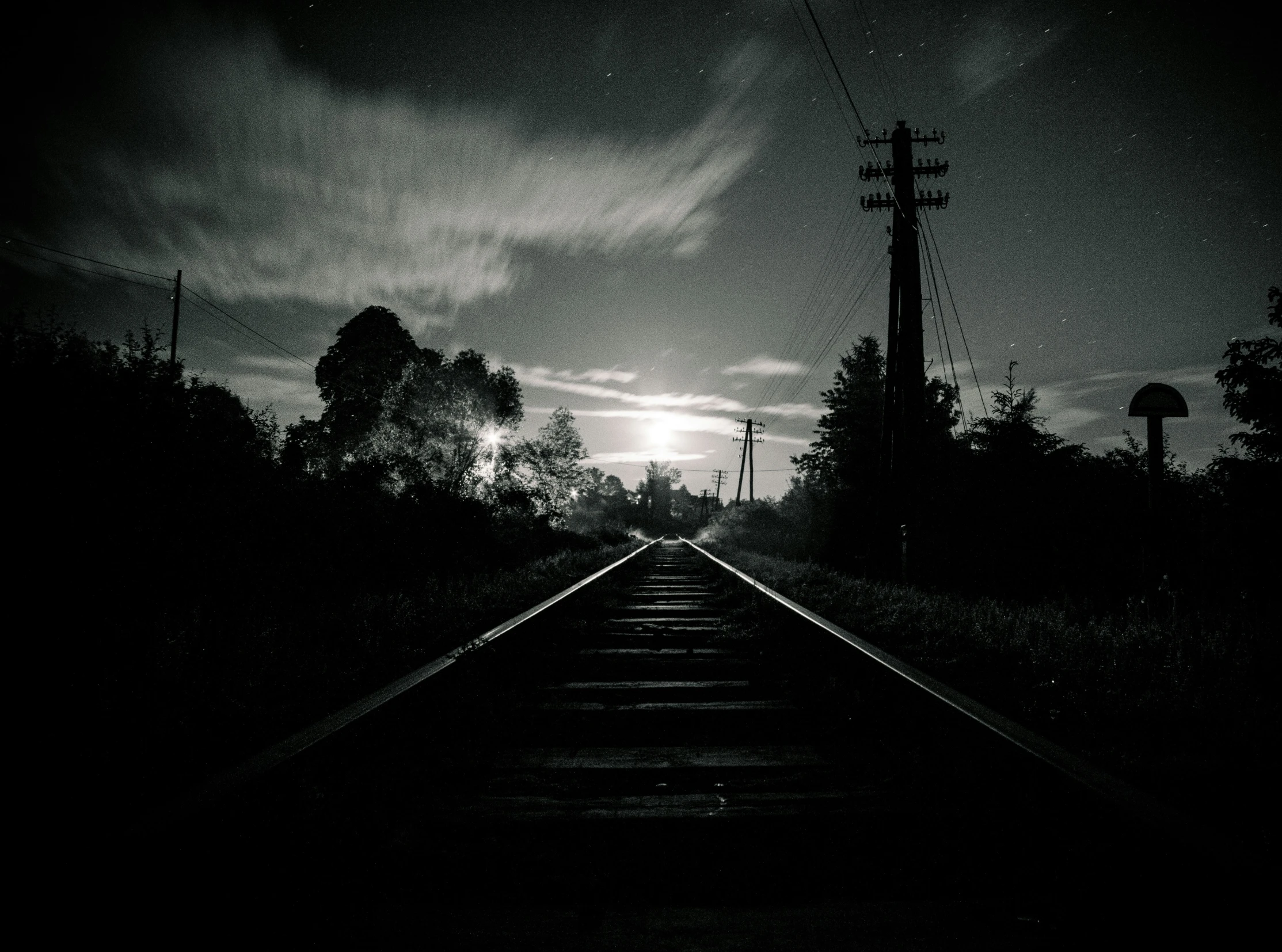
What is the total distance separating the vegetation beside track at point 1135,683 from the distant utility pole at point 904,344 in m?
7.05

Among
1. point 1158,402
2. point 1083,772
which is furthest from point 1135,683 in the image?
point 1158,402

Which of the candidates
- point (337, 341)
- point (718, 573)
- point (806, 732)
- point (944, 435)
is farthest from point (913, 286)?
point (337, 341)

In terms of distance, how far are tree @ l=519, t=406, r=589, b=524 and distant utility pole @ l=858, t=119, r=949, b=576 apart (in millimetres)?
19915

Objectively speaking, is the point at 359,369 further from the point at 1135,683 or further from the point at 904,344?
the point at 1135,683

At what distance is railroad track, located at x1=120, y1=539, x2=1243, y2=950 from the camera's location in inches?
56.6

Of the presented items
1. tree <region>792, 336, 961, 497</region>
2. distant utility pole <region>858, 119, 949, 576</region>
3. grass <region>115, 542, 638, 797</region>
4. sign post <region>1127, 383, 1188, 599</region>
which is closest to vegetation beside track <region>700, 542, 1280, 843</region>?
sign post <region>1127, 383, 1188, 599</region>

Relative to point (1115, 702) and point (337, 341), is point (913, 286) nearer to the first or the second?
point (1115, 702)

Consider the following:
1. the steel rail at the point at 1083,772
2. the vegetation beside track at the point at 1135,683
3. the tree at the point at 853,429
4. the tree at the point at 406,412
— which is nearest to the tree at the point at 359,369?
the tree at the point at 406,412

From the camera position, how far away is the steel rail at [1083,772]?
1.50 meters

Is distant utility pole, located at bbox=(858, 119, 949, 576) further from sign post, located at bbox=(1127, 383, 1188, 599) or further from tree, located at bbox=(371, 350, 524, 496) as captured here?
tree, located at bbox=(371, 350, 524, 496)

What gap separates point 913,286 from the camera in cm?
1391

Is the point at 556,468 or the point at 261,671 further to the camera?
the point at 556,468

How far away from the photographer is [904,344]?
13969 millimetres

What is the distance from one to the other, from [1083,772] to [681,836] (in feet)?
4.27
